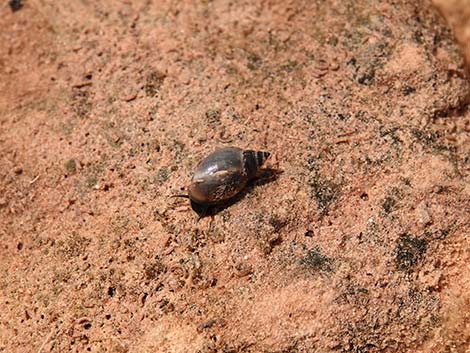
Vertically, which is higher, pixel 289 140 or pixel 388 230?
pixel 289 140

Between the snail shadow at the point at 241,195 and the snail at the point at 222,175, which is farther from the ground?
the snail at the point at 222,175

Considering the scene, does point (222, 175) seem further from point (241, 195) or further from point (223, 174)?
point (241, 195)

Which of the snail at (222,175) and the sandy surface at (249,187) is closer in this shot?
the sandy surface at (249,187)

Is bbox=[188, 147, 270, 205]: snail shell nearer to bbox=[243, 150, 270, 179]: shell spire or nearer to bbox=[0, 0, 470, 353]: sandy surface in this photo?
bbox=[243, 150, 270, 179]: shell spire

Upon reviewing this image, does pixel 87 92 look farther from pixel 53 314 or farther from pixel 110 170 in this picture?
pixel 53 314

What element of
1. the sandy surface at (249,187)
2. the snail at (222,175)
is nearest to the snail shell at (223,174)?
the snail at (222,175)

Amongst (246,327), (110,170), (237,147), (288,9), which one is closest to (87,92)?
(110,170)

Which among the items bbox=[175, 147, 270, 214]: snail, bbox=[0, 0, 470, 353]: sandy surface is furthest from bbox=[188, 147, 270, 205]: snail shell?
bbox=[0, 0, 470, 353]: sandy surface

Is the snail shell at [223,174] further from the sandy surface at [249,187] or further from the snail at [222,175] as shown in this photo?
the sandy surface at [249,187]
